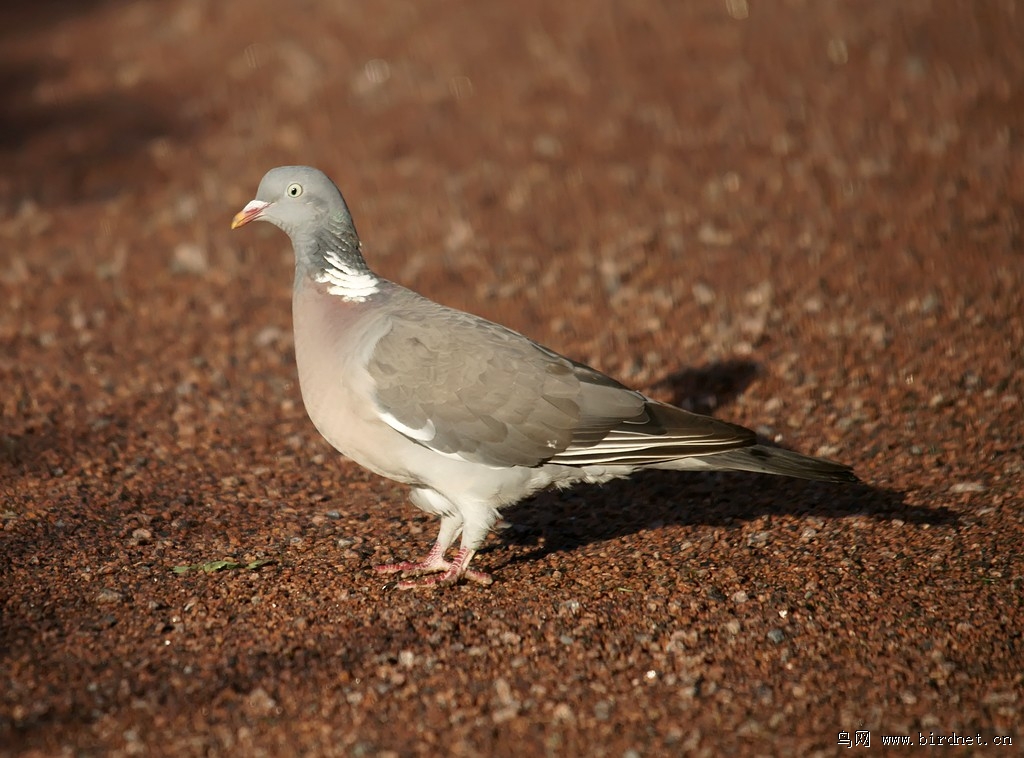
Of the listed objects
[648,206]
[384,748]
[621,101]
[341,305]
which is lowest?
[384,748]

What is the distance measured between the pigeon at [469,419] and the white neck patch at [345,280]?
10mm

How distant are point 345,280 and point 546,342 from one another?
8.59 ft

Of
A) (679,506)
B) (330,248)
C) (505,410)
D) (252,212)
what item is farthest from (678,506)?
(252,212)

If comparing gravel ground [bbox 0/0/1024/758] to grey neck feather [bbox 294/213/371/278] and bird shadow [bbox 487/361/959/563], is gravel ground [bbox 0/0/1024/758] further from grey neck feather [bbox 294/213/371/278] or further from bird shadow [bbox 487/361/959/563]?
grey neck feather [bbox 294/213/371/278]

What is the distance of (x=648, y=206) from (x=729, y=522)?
422 cm

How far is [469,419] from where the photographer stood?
4.77 meters

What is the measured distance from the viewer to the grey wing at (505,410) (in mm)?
4742

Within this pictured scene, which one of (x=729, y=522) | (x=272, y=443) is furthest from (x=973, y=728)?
(x=272, y=443)

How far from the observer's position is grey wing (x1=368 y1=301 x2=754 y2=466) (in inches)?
187

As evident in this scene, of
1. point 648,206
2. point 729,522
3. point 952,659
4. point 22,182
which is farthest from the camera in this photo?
point 22,182

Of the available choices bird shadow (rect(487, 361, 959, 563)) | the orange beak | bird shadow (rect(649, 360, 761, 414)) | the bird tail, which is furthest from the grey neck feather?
bird shadow (rect(649, 360, 761, 414))

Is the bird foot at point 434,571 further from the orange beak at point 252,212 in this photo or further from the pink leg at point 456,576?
the orange beak at point 252,212

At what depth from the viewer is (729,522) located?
5.46 metres

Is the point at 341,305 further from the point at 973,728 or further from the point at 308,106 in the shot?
the point at 308,106
